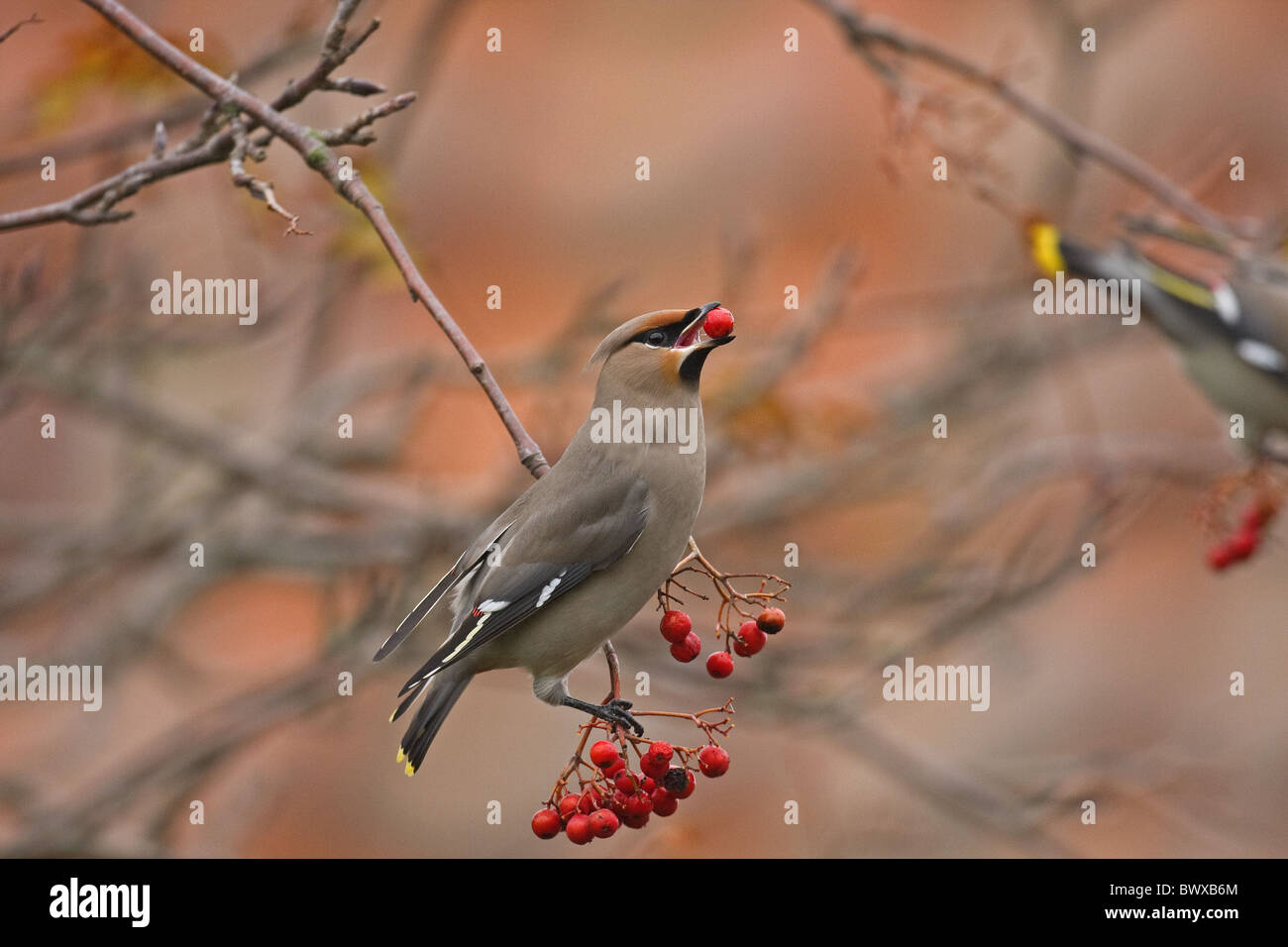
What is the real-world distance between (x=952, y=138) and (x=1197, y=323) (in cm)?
152

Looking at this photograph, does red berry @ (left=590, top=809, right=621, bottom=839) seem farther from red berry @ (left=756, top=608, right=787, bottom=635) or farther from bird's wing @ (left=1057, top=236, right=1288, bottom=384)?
bird's wing @ (left=1057, top=236, right=1288, bottom=384)

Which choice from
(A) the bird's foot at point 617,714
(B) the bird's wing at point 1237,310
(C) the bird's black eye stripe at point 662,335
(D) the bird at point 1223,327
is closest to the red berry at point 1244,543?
(D) the bird at point 1223,327

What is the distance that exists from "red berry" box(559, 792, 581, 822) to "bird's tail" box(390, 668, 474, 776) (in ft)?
1.03

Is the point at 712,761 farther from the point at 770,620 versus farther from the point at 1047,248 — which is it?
the point at 1047,248

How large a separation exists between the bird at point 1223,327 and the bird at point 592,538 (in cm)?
207

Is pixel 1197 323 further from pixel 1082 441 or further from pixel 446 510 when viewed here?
pixel 446 510

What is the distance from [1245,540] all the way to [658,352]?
1825 mm

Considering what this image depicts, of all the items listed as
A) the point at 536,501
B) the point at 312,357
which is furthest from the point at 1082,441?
the point at 536,501

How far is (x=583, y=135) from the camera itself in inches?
405

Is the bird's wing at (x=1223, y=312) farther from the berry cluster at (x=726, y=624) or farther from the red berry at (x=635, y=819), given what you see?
the red berry at (x=635, y=819)

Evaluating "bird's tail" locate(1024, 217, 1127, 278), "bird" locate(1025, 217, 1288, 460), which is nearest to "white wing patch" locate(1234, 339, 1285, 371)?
"bird" locate(1025, 217, 1288, 460)

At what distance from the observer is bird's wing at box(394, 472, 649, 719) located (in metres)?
2.44

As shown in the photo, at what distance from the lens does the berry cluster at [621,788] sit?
2191mm
